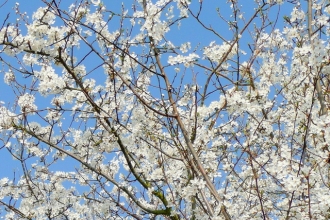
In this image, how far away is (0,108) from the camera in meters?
5.75

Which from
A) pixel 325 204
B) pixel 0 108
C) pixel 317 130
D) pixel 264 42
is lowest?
pixel 325 204

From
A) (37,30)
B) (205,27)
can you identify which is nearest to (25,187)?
(37,30)

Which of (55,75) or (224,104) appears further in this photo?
(55,75)

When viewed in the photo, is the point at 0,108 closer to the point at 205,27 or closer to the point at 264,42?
the point at 205,27

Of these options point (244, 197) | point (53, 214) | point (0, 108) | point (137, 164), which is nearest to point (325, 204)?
point (244, 197)

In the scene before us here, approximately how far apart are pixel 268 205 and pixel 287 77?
5.31 feet

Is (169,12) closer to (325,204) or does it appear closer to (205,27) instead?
(205,27)

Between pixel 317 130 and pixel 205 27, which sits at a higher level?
pixel 205 27

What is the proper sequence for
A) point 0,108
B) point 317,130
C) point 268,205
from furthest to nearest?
point 0,108 → point 268,205 → point 317,130

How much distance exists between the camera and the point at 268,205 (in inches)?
190

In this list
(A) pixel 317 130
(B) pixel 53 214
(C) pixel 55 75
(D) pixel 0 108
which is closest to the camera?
(A) pixel 317 130

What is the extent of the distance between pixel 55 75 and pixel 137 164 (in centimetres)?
137

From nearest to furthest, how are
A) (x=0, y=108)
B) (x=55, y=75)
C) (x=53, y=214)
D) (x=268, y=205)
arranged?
(x=268, y=205) < (x=55, y=75) < (x=0, y=108) < (x=53, y=214)

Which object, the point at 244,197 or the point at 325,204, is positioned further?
the point at 244,197
